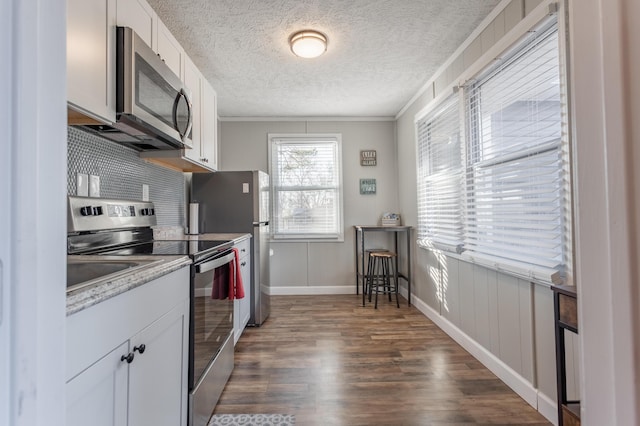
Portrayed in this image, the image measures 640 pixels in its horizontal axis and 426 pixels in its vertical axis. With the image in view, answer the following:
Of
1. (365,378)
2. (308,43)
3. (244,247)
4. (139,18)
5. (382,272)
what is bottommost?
(365,378)

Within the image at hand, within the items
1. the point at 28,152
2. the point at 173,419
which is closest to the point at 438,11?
the point at 28,152

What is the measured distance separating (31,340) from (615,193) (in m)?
0.73

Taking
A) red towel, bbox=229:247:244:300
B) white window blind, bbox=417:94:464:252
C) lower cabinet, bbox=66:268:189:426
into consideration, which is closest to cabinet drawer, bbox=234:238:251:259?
red towel, bbox=229:247:244:300

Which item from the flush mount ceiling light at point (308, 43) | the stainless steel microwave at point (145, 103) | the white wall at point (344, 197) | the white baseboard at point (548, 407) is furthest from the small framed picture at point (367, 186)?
the white baseboard at point (548, 407)

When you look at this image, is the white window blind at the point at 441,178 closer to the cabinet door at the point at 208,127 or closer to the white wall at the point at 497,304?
the white wall at the point at 497,304

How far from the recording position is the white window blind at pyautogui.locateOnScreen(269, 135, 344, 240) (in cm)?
416

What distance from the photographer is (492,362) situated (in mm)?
2094

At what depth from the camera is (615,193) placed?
1.19 feet

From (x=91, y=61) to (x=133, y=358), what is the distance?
1190 mm

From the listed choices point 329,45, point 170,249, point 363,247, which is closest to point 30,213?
point 170,249

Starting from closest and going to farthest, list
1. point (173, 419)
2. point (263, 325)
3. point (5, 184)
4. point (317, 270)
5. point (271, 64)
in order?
point (5, 184) < point (173, 419) < point (271, 64) < point (263, 325) < point (317, 270)

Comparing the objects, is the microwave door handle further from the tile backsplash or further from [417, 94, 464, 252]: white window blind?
[417, 94, 464, 252]: white window blind

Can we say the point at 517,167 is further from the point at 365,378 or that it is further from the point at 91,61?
the point at 91,61

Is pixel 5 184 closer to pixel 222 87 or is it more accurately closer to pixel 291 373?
Result: pixel 291 373
